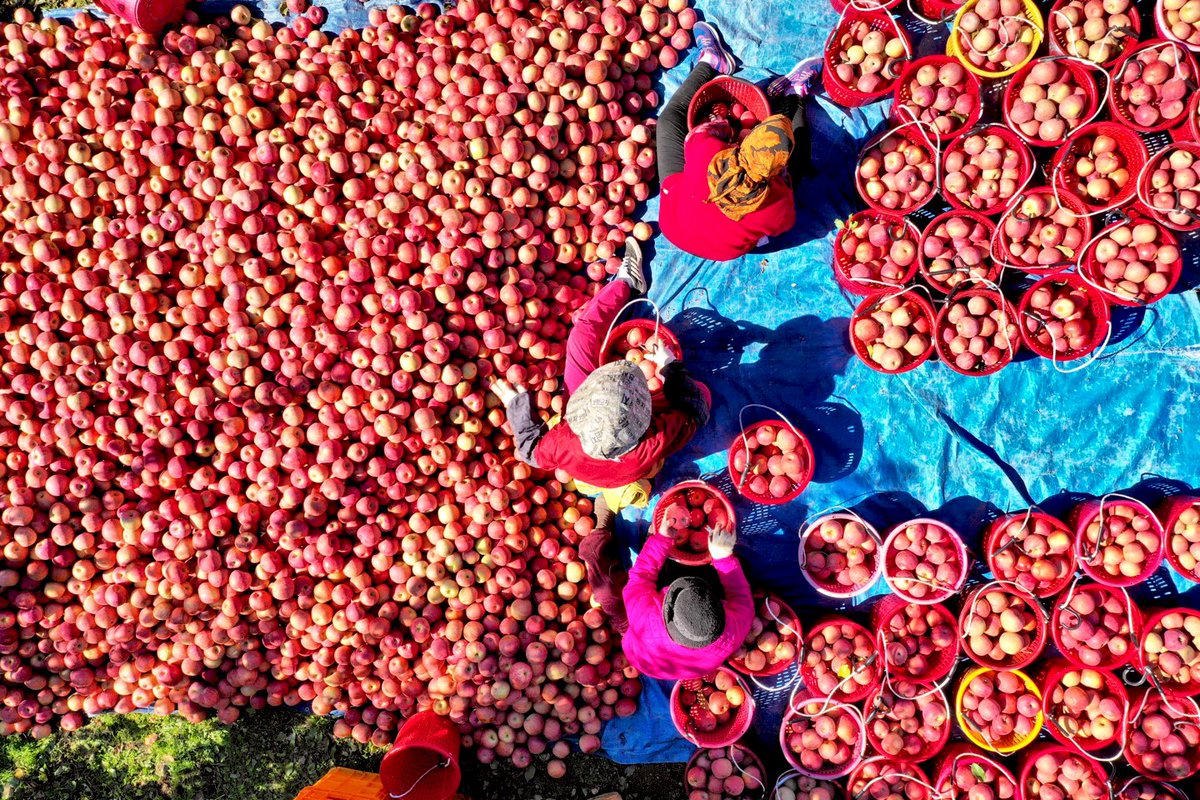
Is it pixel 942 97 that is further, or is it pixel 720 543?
pixel 942 97

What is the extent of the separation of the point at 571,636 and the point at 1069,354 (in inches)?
136

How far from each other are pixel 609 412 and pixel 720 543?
49.6 inches

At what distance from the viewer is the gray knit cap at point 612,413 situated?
11.7 feet

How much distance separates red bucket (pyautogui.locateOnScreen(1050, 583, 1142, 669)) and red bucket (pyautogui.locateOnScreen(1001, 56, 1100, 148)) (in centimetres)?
267

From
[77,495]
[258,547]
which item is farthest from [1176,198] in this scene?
[77,495]

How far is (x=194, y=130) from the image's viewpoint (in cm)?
459

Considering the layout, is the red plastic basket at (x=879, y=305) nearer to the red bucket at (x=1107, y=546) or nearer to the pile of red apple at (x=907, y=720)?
the red bucket at (x=1107, y=546)

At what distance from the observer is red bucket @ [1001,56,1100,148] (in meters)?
4.32

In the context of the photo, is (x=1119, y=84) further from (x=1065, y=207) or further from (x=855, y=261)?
(x=855, y=261)

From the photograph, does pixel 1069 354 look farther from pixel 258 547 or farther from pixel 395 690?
pixel 258 547

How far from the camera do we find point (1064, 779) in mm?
4254

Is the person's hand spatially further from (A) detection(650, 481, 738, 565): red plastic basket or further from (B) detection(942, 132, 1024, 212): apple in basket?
(B) detection(942, 132, 1024, 212): apple in basket

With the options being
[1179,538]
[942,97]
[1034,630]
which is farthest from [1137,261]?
[1034,630]

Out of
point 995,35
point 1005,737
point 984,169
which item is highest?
point 995,35
